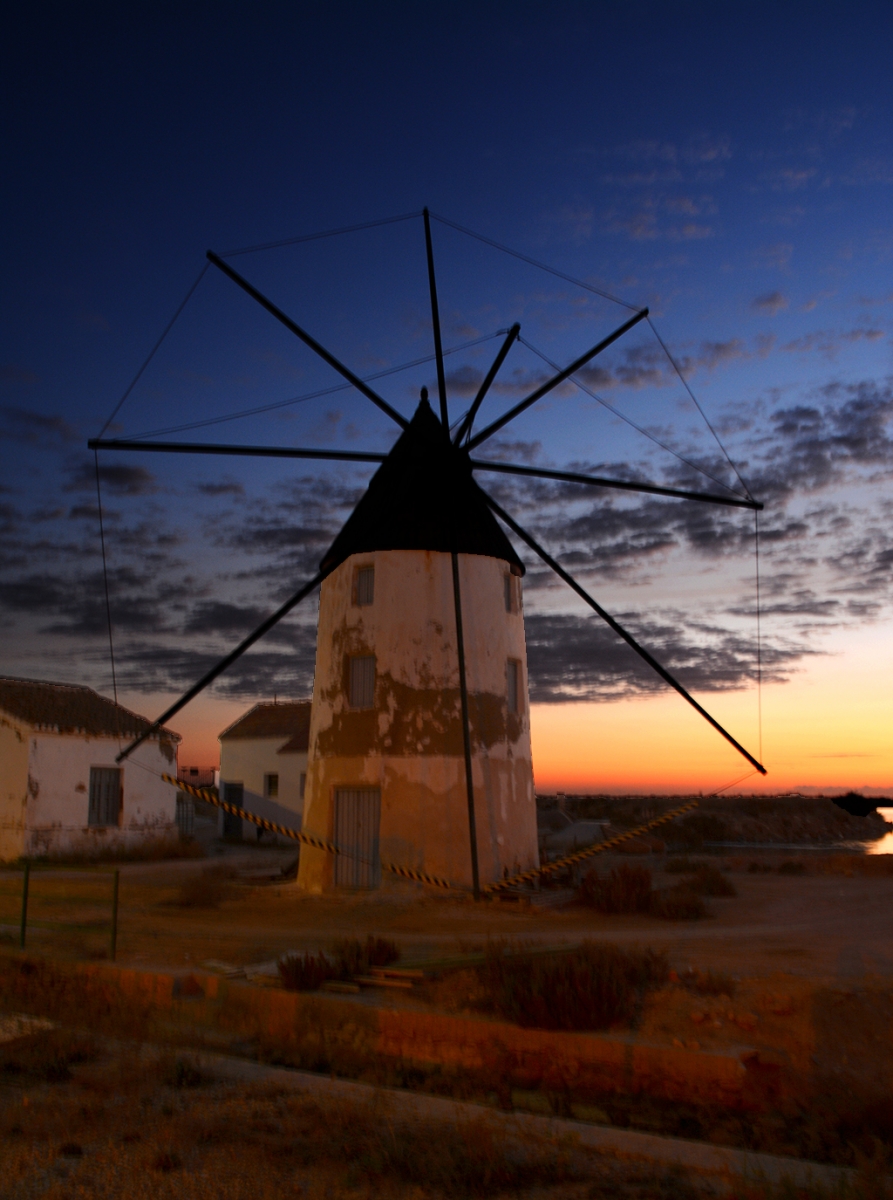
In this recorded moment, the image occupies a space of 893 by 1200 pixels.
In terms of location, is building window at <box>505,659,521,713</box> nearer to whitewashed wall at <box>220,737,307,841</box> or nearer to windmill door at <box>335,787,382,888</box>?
windmill door at <box>335,787,382,888</box>

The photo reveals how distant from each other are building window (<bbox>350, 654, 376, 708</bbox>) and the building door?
18.0 meters

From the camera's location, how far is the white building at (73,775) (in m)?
21.4

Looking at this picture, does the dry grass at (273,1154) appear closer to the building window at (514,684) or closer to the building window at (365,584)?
the building window at (365,584)

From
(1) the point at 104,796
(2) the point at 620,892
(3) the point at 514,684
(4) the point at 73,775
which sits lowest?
(2) the point at 620,892

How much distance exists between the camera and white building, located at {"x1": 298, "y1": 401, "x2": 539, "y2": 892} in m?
15.3

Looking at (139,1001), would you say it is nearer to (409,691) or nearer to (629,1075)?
(629,1075)

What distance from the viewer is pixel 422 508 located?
1656 cm

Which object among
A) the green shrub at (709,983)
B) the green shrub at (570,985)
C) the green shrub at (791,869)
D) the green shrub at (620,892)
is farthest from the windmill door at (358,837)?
the green shrub at (791,869)

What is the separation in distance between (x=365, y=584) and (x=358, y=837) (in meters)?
4.59

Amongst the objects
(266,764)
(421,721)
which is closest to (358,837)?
(421,721)

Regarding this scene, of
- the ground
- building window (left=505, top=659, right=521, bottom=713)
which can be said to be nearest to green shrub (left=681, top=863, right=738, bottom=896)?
the ground

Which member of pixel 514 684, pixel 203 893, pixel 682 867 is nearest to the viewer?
pixel 203 893

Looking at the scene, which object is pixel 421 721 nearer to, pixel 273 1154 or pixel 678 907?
pixel 678 907

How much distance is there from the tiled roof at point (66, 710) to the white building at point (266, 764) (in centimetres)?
616
